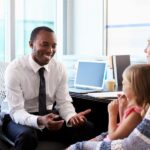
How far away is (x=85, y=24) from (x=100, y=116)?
4.53 ft

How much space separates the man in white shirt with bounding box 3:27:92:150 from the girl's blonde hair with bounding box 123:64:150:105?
2.27ft

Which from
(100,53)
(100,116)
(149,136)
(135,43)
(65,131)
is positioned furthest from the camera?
(100,53)

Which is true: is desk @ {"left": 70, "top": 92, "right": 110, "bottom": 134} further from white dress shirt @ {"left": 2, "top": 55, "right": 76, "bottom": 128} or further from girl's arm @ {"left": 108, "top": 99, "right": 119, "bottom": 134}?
girl's arm @ {"left": 108, "top": 99, "right": 119, "bottom": 134}

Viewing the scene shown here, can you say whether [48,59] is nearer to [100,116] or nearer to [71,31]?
[100,116]

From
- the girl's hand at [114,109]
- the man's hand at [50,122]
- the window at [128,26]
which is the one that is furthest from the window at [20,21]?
the girl's hand at [114,109]

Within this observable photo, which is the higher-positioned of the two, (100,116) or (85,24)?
(85,24)

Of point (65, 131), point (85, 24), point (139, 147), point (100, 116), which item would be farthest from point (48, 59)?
point (85, 24)

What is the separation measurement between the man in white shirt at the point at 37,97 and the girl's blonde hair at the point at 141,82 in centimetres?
69

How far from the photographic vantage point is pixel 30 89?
2.53 metres

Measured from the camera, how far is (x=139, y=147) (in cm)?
156

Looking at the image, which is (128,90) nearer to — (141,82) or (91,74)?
(141,82)

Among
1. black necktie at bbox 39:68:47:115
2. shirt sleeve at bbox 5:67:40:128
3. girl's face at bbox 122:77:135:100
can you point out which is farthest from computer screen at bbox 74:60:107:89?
girl's face at bbox 122:77:135:100

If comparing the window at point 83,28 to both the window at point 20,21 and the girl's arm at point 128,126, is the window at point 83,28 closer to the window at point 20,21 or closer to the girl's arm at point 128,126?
the window at point 20,21

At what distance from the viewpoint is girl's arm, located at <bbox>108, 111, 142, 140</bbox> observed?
5.74ft
